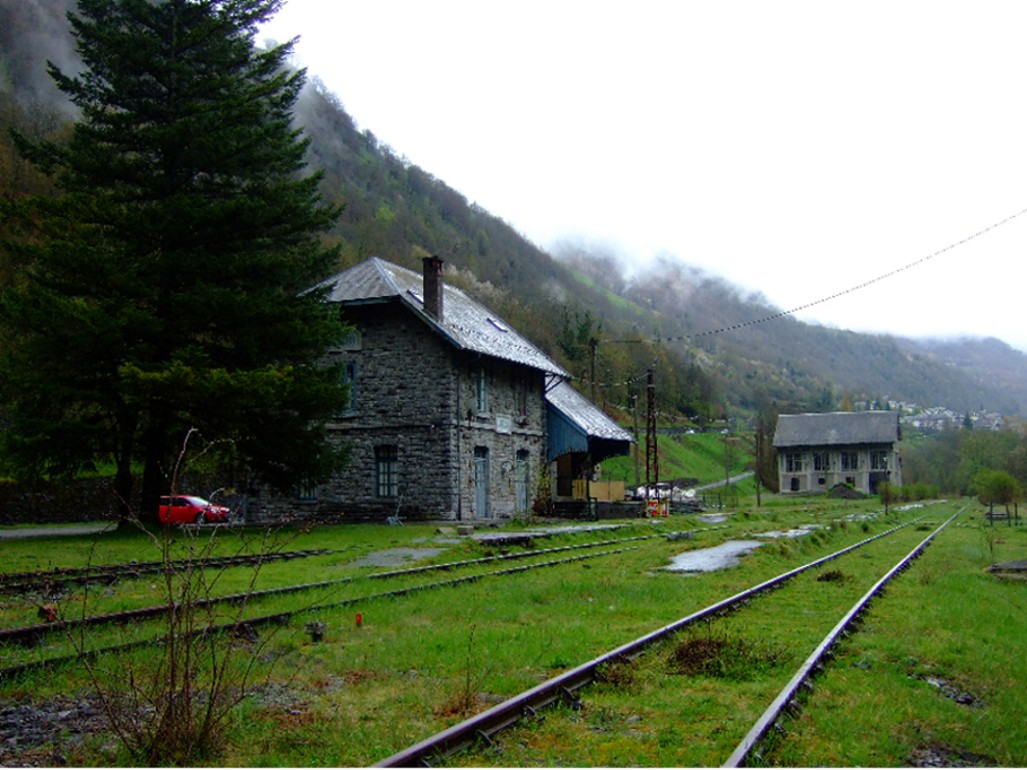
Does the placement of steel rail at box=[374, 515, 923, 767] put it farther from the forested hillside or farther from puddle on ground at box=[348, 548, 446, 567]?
the forested hillside

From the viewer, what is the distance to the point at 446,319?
98.5 feet

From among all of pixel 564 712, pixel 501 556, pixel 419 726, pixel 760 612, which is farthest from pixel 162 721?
pixel 501 556

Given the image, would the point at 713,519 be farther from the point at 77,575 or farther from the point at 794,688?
the point at 794,688

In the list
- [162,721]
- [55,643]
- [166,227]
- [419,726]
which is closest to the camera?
[162,721]

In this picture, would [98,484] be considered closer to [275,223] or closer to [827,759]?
[275,223]

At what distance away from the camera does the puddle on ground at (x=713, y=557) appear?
15.8 metres

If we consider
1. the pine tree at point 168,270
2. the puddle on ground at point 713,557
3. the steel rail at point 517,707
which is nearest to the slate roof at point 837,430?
the puddle on ground at point 713,557

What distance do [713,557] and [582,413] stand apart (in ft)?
71.1

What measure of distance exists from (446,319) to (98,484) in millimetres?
15635

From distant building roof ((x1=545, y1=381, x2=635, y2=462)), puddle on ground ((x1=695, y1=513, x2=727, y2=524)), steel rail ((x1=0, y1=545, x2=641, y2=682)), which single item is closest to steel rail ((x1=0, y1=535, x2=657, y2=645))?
steel rail ((x1=0, y1=545, x2=641, y2=682))

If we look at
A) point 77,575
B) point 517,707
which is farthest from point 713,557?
point 517,707

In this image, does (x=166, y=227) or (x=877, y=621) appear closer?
(x=877, y=621)

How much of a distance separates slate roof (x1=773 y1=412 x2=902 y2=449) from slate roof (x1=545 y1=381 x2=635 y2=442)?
5222 cm

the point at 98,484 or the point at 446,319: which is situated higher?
the point at 446,319
